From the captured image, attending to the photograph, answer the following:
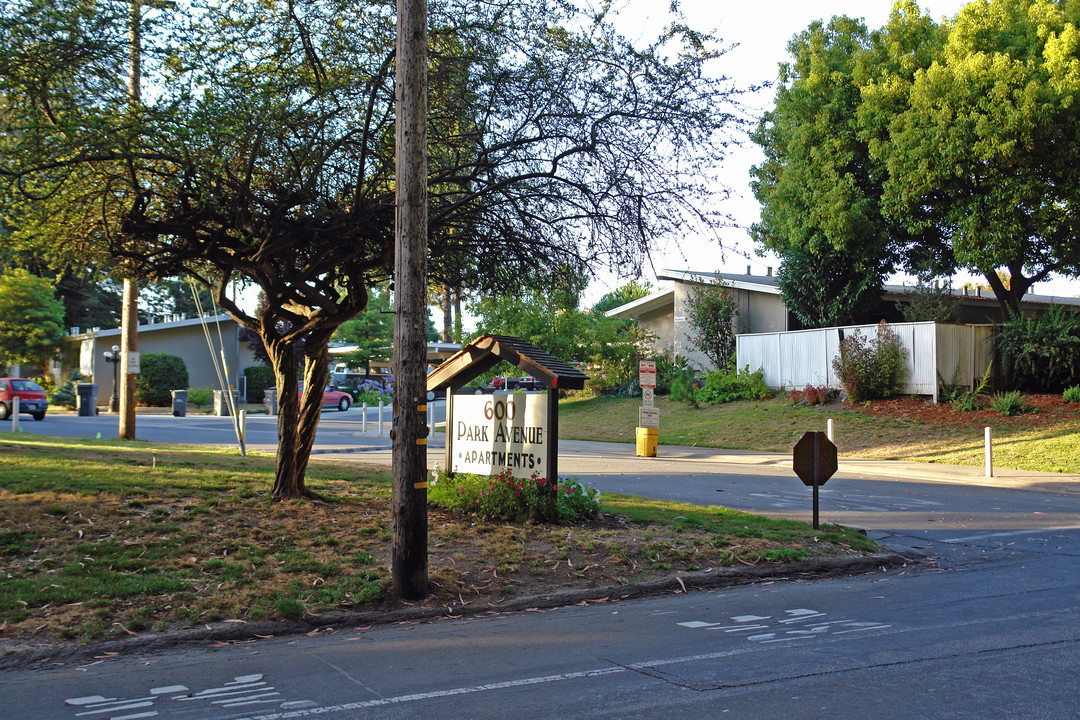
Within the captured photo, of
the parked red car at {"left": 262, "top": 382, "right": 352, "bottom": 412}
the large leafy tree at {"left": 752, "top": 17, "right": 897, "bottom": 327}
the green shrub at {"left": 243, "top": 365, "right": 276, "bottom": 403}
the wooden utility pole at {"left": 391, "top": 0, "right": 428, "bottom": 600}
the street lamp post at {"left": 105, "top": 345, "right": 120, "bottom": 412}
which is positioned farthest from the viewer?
the green shrub at {"left": 243, "top": 365, "right": 276, "bottom": 403}

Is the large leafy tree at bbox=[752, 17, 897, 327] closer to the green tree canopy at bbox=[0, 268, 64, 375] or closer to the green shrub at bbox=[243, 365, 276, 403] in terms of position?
the green shrub at bbox=[243, 365, 276, 403]

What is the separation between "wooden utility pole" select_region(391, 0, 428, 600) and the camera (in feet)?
24.7

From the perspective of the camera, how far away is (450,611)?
738 centimetres

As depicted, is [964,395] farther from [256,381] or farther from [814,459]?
[256,381]

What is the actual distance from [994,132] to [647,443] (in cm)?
1225

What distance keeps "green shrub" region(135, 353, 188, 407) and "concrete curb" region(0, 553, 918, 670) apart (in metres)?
39.1

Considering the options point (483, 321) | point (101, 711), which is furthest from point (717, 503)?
point (483, 321)

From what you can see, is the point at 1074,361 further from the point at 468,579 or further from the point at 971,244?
the point at 468,579

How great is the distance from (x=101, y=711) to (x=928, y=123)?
24.8 metres

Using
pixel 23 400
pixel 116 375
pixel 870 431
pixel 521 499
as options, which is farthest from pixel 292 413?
pixel 116 375

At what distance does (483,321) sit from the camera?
37.8m

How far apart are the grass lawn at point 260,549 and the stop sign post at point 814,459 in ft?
2.28

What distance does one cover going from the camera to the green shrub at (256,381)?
48781 millimetres

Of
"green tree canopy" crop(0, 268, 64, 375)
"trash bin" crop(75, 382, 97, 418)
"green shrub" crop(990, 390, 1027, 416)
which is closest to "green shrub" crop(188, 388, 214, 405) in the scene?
"trash bin" crop(75, 382, 97, 418)
